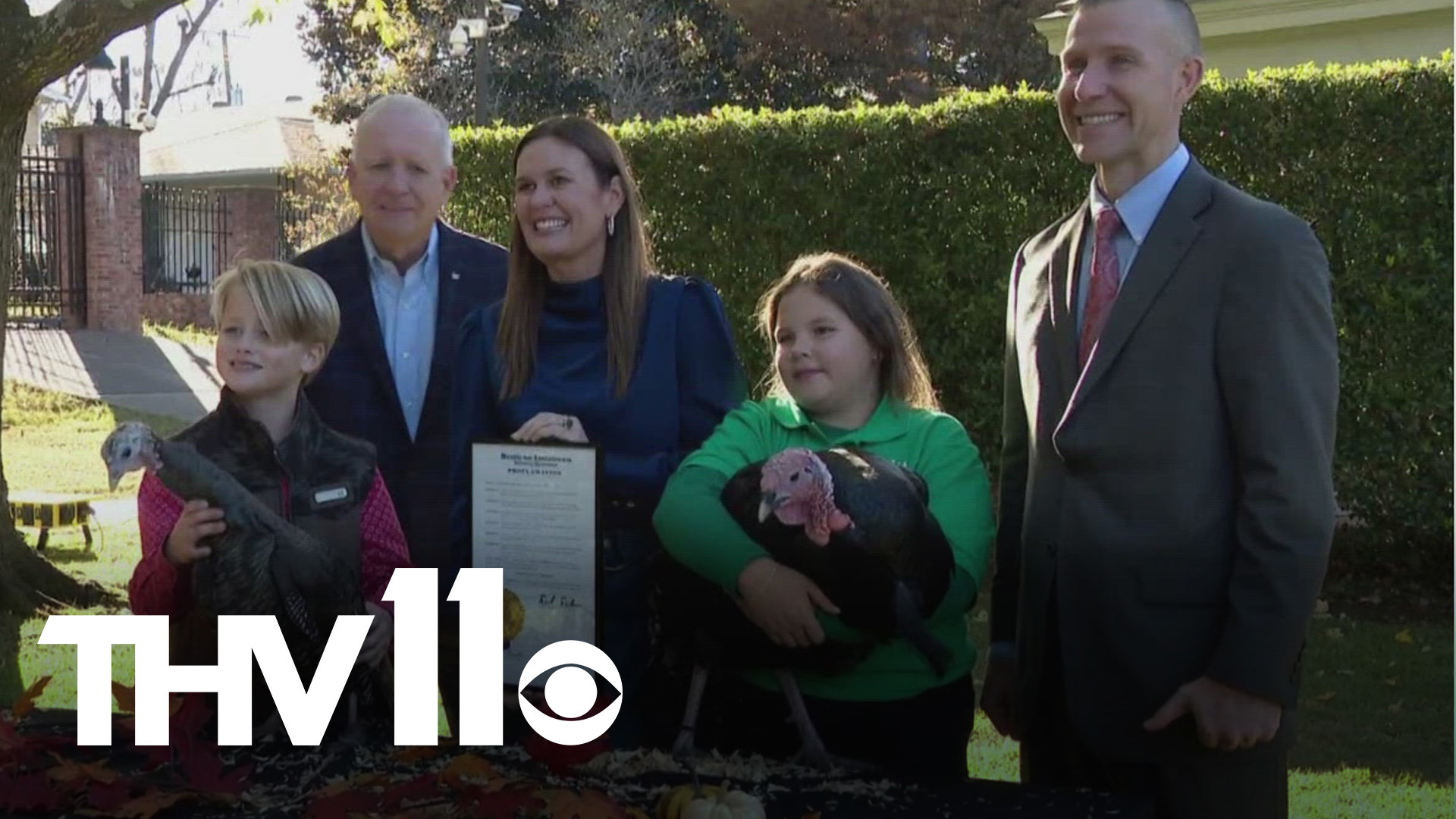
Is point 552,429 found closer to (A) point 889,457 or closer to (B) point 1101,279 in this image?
(A) point 889,457

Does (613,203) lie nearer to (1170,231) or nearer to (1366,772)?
(1170,231)

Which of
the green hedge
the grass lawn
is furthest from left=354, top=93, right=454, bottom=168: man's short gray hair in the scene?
the green hedge

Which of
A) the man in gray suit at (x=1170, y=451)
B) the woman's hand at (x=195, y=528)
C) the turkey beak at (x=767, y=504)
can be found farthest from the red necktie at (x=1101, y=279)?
the woman's hand at (x=195, y=528)

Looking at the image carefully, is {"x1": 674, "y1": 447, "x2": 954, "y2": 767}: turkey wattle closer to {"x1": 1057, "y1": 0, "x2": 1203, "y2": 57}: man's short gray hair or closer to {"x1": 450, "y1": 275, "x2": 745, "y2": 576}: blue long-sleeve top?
{"x1": 450, "y1": 275, "x2": 745, "y2": 576}: blue long-sleeve top

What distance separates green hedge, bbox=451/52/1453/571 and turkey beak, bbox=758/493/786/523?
5735 millimetres

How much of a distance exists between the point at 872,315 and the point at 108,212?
18.9 metres

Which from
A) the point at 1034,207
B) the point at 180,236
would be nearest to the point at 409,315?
the point at 1034,207

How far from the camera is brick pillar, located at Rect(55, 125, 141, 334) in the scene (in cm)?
1994

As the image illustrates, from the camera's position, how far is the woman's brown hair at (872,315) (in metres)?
2.76

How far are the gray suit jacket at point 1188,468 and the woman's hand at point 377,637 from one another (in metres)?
1.08

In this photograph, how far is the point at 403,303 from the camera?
3.31 m

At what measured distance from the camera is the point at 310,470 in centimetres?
278

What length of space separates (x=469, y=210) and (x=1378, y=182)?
17.2 ft

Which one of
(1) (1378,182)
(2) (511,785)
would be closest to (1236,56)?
(1) (1378,182)
